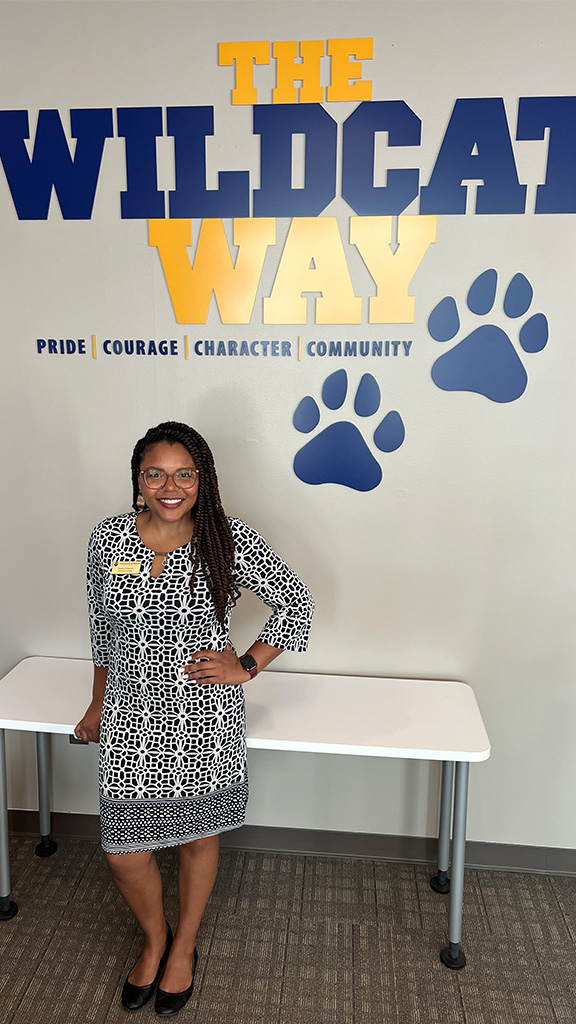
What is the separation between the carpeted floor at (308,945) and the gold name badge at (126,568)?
1.28 m

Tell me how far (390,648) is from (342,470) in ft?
2.16

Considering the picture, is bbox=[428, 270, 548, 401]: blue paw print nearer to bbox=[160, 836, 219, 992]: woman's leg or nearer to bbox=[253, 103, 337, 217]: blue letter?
bbox=[253, 103, 337, 217]: blue letter

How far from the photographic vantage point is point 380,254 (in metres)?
2.52

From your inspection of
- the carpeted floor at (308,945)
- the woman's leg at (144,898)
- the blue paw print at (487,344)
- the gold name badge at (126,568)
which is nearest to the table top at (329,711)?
the woman's leg at (144,898)

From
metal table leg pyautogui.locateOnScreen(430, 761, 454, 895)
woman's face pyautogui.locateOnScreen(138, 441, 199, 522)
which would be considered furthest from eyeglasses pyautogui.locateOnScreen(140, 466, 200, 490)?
metal table leg pyautogui.locateOnScreen(430, 761, 454, 895)

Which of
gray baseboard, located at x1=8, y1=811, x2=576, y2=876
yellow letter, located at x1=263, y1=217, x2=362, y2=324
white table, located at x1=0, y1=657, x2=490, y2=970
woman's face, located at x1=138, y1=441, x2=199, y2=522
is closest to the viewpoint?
woman's face, located at x1=138, y1=441, x2=199, y2=522

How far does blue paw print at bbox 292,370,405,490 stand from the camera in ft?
8.61

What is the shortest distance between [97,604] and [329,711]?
2.69 ft

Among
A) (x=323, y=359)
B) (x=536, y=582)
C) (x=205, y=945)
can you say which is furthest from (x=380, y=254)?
(x=205, y=945)

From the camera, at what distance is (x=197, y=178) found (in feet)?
8.34

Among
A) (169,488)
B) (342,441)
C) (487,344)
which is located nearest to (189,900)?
(169,488)

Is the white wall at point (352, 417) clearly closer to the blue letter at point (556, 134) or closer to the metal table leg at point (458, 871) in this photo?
the blue letter at point (556, 134)

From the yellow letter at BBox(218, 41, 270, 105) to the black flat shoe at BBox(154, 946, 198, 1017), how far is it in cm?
269

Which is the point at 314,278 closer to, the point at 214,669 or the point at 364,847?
the point at 214,669
